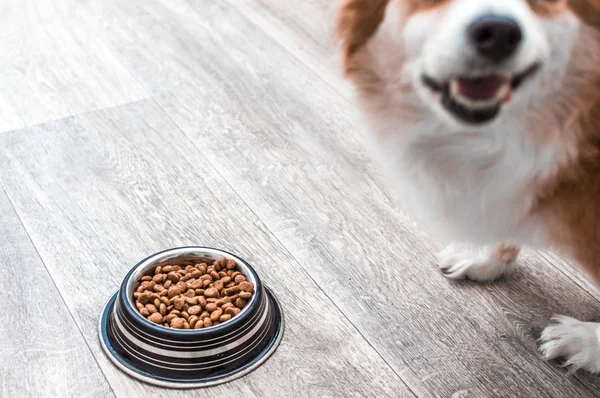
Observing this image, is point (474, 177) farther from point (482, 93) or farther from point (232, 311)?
point (232, 311)

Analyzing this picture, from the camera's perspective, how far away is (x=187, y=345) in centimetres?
148

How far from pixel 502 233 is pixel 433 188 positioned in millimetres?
157

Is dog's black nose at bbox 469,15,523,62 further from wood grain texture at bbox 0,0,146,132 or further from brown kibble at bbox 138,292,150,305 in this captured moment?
wood grain texture at bbox 0,0,146,132

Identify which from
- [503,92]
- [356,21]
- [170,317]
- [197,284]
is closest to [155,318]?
[170,317]

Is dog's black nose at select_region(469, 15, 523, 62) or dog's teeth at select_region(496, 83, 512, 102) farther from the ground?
dog's black nose at select_region(469, 15, 523, 62)

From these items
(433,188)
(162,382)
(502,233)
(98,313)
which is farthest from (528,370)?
(98,313)

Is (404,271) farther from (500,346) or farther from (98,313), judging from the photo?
(98,313)

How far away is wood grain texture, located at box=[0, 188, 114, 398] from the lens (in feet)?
4.92

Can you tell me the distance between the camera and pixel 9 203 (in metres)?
1.95

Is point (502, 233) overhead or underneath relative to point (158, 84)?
overhead

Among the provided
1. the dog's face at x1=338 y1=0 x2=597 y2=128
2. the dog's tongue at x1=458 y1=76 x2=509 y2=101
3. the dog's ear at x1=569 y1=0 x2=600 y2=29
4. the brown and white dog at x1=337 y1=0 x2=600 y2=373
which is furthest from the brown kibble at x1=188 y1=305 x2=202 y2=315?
the dog's ear at x1=569 y1=0 x2=600 y2=29

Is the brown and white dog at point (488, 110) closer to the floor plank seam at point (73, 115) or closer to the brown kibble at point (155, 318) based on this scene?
the brown kibble at point (155, 318)

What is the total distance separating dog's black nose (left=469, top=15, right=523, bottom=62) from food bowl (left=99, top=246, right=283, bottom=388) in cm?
69

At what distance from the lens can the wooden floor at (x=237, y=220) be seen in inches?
61.0
